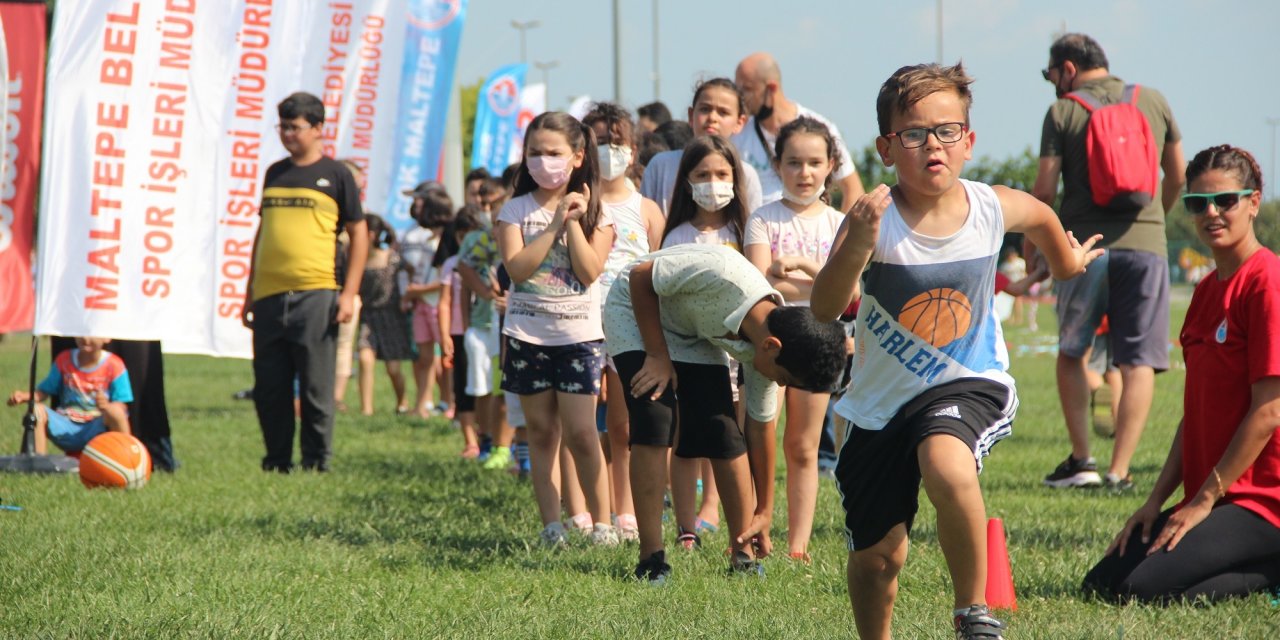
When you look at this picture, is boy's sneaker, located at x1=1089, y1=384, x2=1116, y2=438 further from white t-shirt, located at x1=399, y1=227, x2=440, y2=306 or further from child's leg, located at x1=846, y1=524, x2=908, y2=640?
white t-shirt, located at x1=399, y1=227, x2=440, y2=306

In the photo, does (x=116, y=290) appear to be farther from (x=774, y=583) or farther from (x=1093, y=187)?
(x=1093, y=187)

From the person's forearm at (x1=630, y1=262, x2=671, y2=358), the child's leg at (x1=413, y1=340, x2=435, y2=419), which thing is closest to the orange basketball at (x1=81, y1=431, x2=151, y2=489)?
the person's forearm at (x1=630, y1=262, x2=671, y2=358)

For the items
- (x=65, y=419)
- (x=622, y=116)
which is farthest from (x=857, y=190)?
(x=65, y=419)

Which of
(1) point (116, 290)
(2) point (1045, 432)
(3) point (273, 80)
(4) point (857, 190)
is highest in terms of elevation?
(3) point (273, 80)

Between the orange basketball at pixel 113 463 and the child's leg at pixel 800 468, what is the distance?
431cm

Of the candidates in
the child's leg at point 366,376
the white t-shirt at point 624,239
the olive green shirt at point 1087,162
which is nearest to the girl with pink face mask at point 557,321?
the white t-shirt at point 624,239

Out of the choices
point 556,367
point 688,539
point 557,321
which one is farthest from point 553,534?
point 557,321

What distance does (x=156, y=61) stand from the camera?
9.18 meters

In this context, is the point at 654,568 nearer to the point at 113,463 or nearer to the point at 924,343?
the point at 924,343

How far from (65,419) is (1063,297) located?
6553 mm

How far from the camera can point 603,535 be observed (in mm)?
6203

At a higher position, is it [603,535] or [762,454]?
[762,454]

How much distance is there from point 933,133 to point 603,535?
119 inches

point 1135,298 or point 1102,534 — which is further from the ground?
point 1135,298
